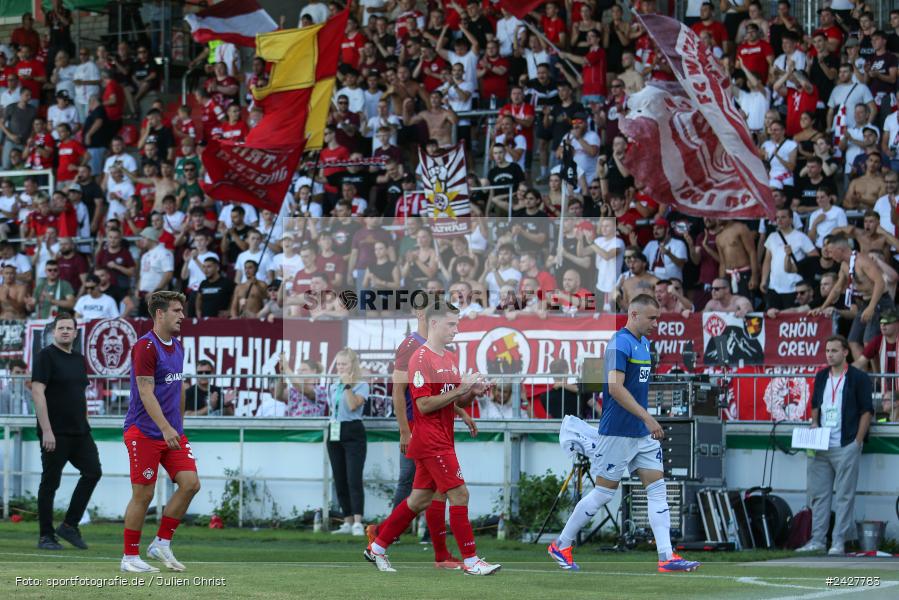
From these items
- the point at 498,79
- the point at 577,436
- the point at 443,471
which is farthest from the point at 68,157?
the point at 443,471

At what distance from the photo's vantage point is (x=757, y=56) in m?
21.4

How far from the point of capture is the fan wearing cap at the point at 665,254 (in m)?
19.3

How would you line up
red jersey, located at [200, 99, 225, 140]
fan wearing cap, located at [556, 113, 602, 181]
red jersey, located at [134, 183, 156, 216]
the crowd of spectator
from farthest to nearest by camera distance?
red jersey, located at [200, 99, 225, 140]
red jersey, located at [134, 183, 156, 216]
fan wearing cap, located at [556, 113, 602, 181]
the crowd of spectator

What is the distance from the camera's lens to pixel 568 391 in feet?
54.7

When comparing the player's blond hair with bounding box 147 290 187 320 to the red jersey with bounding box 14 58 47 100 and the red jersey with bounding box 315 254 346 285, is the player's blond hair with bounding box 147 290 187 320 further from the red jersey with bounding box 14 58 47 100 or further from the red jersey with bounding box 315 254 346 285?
the red jersey with bounding box 14 58 47 100

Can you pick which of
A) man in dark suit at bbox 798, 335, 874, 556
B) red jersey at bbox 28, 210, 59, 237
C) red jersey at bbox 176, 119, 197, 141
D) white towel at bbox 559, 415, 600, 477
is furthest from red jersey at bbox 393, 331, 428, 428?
red jersey at bbox 176, 119, 197, 141

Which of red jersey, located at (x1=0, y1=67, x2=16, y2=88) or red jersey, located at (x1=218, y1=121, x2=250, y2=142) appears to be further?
red jersey, located at (x1=0, y1=67, x2=16, y2=88)

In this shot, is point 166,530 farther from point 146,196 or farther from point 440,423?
point 146,196

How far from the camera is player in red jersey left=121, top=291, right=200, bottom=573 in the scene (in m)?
11.0

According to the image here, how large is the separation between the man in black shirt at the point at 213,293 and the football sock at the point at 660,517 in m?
11.0

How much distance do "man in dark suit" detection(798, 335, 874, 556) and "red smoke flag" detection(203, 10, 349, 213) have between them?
10049 mm

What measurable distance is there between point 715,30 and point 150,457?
44.6 ft

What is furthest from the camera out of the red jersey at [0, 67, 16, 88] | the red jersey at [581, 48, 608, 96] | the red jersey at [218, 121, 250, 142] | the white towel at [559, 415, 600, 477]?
the red jersey at [0, 67, 16, 88]

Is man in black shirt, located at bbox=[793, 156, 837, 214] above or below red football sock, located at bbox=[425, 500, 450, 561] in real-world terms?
above
